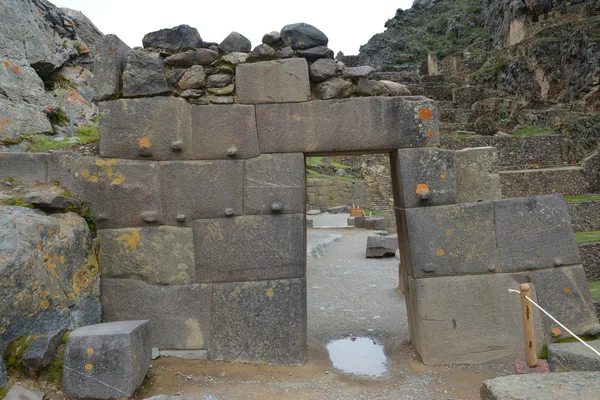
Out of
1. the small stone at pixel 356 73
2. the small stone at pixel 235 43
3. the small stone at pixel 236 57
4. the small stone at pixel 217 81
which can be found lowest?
the small stone at pixel 217 81

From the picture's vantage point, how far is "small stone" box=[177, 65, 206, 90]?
4.43m

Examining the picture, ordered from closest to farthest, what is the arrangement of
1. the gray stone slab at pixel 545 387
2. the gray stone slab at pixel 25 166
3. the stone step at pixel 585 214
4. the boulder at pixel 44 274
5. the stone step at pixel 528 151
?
the gray stone slab at pixel 545 387 < the boulder at pixel 44 274 < the gray stone slab at pixel 25 166 < the stone step at pixel 585 214 < the stone step at pixel 528 151

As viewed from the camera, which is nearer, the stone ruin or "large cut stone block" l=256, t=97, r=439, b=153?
the stone ruin

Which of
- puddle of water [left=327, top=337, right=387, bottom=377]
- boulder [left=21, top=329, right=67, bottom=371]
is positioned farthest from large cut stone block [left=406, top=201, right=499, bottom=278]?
boulder [left=21, top=329, right=67, bottom=371]

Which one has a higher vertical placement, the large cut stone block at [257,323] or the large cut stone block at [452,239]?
the large cut stone block at [452,239]

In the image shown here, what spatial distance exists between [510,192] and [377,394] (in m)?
15.7

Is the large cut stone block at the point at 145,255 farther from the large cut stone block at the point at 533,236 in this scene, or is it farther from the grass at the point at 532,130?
the grass at the point at 532,130

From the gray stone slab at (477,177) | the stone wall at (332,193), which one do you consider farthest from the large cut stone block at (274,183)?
the stone wall at (332,193)

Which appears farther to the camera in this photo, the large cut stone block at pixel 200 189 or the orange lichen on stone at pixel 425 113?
the orange lichen on stone at pixel 425 113

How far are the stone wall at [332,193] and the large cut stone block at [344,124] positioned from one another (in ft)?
58.5

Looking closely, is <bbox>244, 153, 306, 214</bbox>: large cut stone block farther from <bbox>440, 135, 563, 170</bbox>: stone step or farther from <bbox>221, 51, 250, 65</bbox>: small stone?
<bbox>440, 135, 563, 170</bbox>: stone step

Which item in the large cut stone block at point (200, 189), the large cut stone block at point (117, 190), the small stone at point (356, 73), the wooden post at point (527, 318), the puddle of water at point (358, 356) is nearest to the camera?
the wooden post at point (527, 318)

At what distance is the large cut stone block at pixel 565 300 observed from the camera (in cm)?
441

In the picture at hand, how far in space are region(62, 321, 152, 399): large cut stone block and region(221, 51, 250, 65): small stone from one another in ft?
9.07
